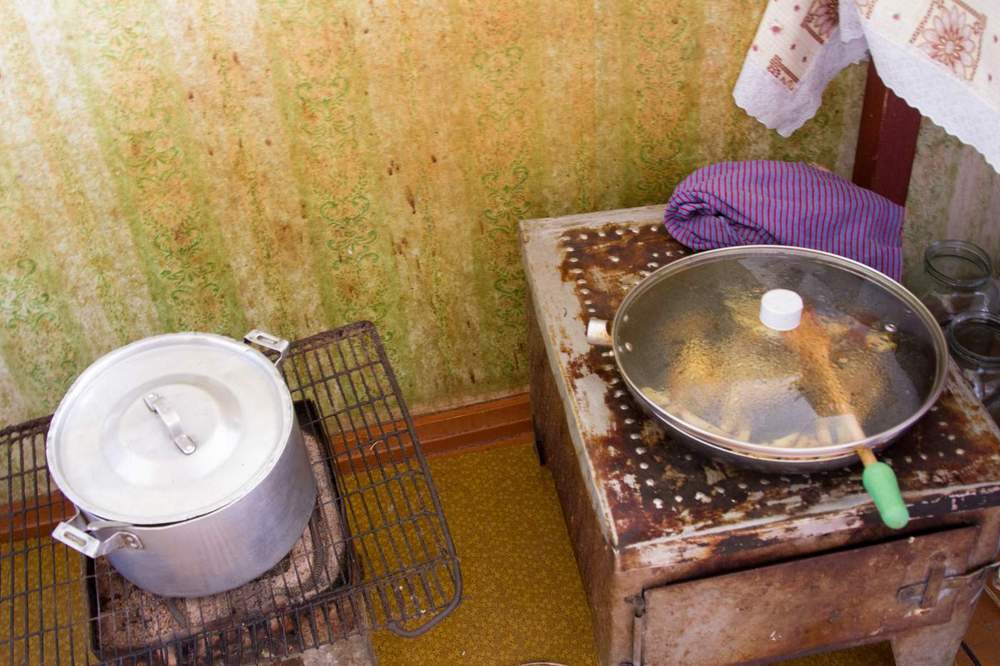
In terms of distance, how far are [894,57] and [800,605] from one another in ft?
2.53

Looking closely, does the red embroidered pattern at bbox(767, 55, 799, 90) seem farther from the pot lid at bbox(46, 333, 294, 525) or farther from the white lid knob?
the pot lid at bbox(46, 333, 294, 525)

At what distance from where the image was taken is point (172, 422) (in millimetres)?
1160

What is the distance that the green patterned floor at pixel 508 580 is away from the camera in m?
1.79

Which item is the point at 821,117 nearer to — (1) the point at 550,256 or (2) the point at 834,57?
(2) the point at 834,57

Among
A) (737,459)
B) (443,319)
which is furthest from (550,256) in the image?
(737,459)

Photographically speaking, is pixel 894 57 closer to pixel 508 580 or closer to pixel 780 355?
pixel 780 355

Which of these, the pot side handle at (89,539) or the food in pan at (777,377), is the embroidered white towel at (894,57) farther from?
the pot side handle at (89,539)

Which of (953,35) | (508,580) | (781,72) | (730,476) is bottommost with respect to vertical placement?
(508,580)

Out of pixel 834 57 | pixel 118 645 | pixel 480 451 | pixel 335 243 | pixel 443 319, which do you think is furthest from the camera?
pixel 480 451

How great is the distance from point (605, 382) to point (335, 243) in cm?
68

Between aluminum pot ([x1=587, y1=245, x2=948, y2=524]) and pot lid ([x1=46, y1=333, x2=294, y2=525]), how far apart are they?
1.59ft

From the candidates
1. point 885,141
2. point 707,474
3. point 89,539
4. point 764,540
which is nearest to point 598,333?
point 707,474

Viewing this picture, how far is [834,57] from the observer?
151 centimetres

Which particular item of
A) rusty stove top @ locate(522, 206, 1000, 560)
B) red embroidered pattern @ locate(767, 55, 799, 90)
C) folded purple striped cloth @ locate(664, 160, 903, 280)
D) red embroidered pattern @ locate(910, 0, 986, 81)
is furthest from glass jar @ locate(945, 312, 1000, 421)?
red embroidered pattern @ locate(910, 0, 986, 81)
